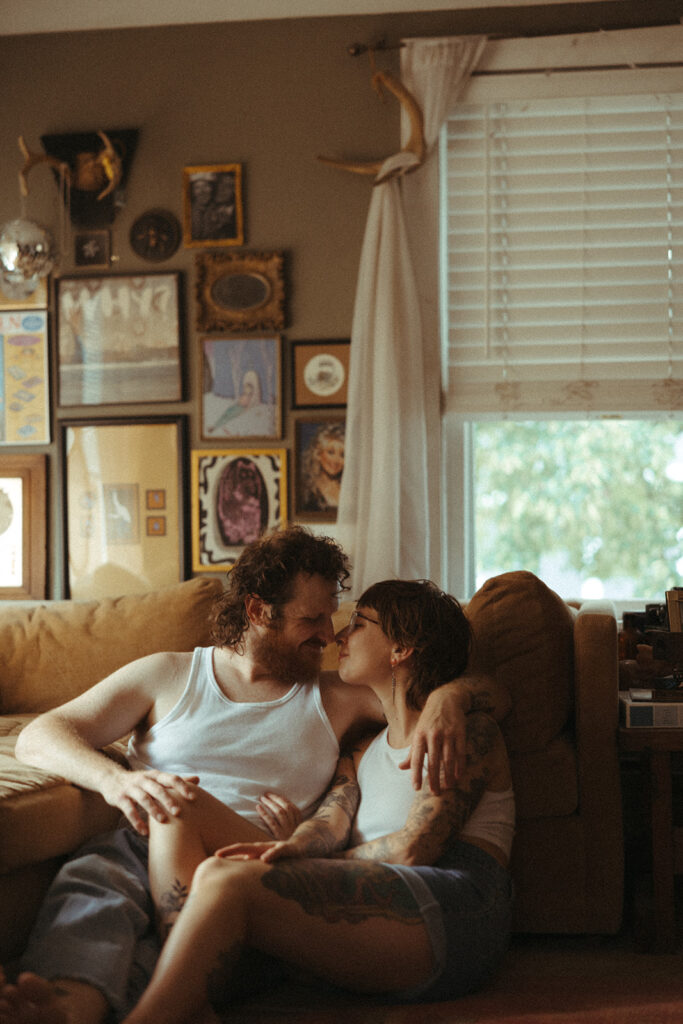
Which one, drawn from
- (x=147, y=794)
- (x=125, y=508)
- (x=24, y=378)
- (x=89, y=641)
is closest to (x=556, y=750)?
(x=147, y=794)

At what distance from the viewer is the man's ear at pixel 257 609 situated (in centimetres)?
195

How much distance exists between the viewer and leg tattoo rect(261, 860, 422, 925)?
1.50 m

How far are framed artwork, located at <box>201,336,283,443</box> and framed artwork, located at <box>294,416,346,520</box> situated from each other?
0.11m

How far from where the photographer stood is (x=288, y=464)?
11.2 feet

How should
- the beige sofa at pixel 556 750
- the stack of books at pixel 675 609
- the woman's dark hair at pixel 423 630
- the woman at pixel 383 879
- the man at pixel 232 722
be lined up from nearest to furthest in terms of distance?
the woman at pixel 383 879 → the man at pixel 232 722 → the woman's dark hair at pixel 423 630 → the beige sofa at pixel 556 750 → the stack of books at pixel 675 609

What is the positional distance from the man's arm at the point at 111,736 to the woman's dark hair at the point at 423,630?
443 mm

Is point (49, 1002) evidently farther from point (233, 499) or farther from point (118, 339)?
point (118, 339)

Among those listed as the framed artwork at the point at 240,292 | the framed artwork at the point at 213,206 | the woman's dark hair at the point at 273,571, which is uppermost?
the framed artwork at the point at 213,206

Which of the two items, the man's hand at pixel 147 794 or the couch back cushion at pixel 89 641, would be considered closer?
the man's hand at pixel 147 794

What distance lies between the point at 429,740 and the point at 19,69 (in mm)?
3091

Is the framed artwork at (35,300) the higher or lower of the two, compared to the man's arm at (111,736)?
higher

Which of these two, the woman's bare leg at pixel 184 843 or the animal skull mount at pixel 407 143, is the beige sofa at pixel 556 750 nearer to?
the woman's bare leg at pixel 184 843

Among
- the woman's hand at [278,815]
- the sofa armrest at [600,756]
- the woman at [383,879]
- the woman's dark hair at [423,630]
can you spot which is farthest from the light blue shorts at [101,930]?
the sofa armrest at [600,756]

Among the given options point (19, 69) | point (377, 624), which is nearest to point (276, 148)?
point (19, 69)
